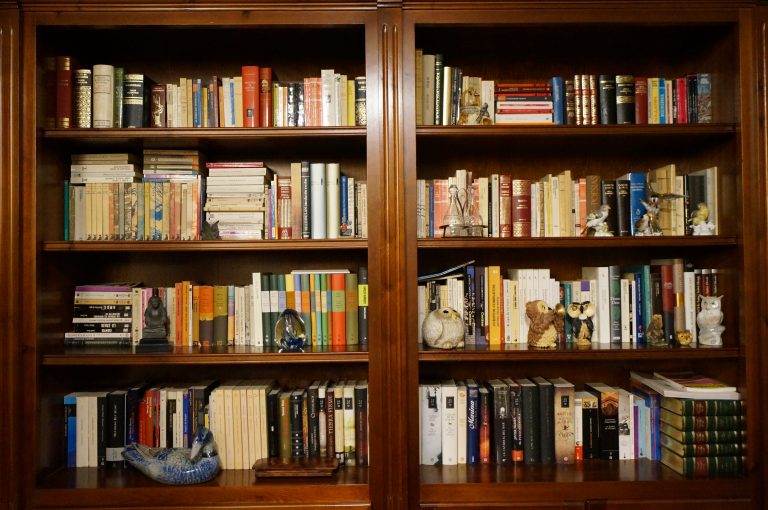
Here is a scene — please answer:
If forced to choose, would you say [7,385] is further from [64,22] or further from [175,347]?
[64,22]

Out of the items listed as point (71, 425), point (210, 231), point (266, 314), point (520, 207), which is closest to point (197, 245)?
point (210, 231)

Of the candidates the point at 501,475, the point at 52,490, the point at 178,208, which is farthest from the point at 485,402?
the point at 52,490

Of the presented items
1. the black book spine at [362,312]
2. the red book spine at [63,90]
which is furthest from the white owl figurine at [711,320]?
the red book spine at [63,90]

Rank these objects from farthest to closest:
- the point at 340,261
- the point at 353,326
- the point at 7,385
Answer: the point at 340,261 → the point at 353,326 → the point at 7,385

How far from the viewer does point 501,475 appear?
1807 mm

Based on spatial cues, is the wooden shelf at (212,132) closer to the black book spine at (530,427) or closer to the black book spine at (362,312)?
the black book spine at (362,312)

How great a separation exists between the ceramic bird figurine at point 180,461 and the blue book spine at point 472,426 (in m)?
0.83

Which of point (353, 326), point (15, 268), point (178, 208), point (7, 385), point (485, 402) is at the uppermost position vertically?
point (178, 208)

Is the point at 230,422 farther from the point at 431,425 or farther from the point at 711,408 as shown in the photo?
the point at 711,408

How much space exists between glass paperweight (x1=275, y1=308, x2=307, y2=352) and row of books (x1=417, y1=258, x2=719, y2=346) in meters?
0.41

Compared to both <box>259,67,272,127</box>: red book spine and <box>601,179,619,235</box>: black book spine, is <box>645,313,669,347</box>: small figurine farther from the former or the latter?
<box>259,67,272,127</box>: red book spine

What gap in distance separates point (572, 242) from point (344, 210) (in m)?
0.76

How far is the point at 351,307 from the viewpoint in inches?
75.5

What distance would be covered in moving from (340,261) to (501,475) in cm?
93
